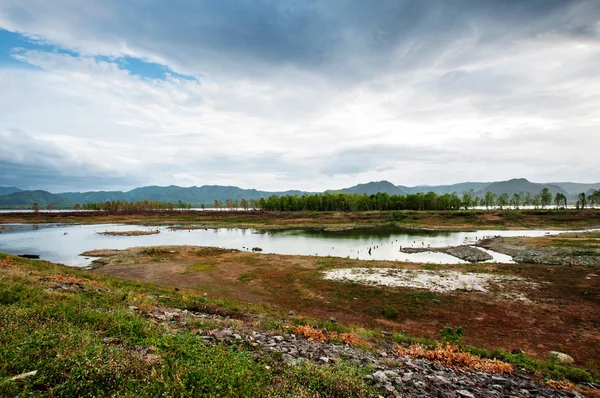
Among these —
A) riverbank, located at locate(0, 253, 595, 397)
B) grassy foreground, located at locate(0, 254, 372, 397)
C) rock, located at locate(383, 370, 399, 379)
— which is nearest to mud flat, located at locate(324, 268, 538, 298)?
riverbank, located at locate(0, 253, 595, 397)

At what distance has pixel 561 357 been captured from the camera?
43.8 ft

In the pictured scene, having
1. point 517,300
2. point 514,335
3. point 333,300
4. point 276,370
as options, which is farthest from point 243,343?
point 517,300

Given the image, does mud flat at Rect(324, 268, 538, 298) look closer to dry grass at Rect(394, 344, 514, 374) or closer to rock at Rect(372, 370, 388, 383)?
dry grass at Rect(394, 344, 514, 374)

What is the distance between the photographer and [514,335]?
1666 centimetres

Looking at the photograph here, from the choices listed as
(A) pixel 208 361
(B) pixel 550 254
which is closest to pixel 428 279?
(A) pixel 208 361

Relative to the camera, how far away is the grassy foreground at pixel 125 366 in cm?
536

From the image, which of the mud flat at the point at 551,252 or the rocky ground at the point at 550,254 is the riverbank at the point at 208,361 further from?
the mud flat at the point at 551,252

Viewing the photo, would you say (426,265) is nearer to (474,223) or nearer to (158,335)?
(158,335)

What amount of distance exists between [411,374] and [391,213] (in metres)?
131

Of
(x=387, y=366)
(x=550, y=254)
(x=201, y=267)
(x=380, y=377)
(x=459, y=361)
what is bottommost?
(x=201, y=267)

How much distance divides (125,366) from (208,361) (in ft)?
6.03

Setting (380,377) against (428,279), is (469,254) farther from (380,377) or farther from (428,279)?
(380,377)

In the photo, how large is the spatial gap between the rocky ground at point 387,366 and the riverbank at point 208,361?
0.13ft

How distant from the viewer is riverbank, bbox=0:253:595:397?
18.2 ft
